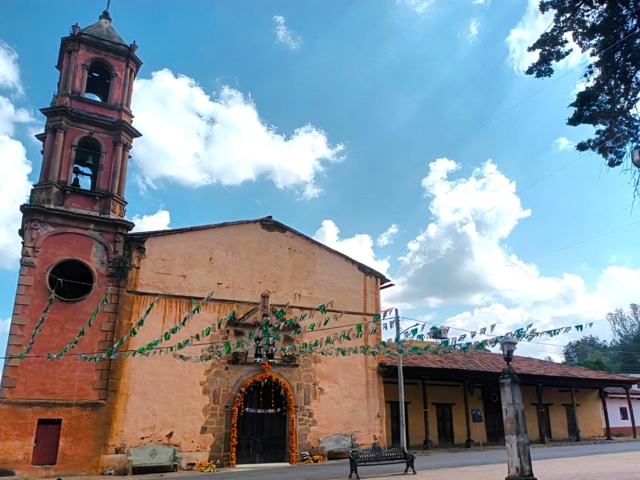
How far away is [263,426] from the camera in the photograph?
15688 mm

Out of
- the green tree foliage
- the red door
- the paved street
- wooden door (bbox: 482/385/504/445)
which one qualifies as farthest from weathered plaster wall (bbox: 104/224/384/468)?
the green tree foliage

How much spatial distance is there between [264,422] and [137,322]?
16.9 feet

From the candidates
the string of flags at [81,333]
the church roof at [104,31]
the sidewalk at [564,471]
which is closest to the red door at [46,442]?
the string of flags at [81,333]

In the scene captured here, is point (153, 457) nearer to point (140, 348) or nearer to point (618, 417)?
point (140, 348)

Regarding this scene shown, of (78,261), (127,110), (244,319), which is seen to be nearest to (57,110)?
(127,110)

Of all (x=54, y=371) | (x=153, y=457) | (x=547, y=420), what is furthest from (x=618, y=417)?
(x=54, y=371)

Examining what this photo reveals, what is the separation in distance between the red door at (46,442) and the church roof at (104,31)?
41.0 feet

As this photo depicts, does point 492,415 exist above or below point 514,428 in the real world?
below

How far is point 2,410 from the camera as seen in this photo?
41.3 feet

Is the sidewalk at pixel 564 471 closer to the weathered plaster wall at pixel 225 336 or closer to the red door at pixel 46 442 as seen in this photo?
the weathered plaster wall at pixel 225 336

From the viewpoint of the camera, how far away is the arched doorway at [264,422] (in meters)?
15.1

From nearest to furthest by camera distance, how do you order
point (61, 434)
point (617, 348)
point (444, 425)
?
point (61, 434) < point (444, 425) < point (617, 348)

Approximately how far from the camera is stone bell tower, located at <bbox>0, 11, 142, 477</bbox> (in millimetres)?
12953

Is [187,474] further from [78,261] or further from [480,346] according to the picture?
[480,346]
